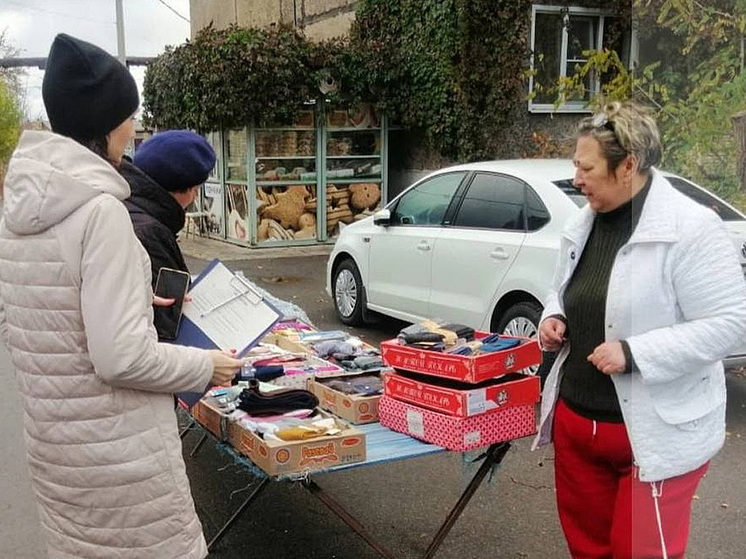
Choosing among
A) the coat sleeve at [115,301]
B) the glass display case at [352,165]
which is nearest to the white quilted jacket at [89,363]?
the coat sleeve at [115,301]

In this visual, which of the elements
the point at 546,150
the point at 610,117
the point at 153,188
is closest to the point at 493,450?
the point at 610,117

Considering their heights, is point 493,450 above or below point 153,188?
below

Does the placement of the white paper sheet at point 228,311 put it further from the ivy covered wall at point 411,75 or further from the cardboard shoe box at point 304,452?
the ivy covered wall at point 411,75

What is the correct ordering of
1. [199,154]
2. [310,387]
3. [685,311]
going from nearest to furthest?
[685,311] → [199,154] → [310,387]

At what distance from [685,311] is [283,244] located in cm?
1227

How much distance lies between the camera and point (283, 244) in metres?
14.3

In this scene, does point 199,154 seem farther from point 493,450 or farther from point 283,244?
point 283,244

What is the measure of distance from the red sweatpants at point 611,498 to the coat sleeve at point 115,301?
4.40 ft

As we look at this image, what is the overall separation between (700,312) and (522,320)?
12.1 ft

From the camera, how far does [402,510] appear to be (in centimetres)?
420

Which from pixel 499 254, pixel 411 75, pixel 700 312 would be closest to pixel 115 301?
pixel 700 312

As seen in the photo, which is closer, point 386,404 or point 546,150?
point 386,404

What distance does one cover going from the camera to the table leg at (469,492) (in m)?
3.10

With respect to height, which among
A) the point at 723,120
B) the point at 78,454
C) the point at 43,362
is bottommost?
the point at 78,454
